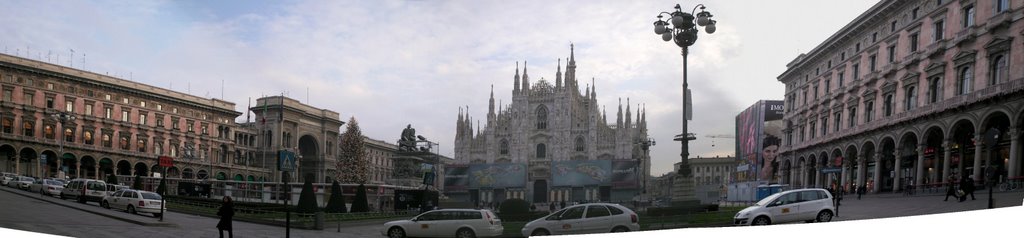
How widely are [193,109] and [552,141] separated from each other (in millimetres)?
4643

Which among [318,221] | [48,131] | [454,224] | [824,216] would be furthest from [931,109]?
[48,131]

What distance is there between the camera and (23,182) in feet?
29.4

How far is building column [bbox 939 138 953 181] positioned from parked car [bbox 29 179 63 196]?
9.73 m

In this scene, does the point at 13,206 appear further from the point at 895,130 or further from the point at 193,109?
the point at 895,130

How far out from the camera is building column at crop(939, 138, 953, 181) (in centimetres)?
660

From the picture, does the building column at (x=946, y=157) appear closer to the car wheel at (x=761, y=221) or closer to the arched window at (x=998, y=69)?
the arched window at (x=998, y=69)

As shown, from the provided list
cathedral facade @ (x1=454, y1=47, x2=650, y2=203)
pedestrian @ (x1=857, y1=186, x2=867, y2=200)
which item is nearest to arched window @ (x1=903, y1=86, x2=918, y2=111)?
pedestrian @ (x1=857, y1=186, x2=867, y2=200)

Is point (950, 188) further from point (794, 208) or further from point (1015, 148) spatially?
point (794, 208)

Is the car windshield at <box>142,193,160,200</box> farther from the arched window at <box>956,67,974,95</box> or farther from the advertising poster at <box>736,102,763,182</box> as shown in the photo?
the arched window at <box>956,67,974,95</box>

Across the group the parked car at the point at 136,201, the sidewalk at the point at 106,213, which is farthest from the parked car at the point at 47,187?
the parked car at the point at 136,201

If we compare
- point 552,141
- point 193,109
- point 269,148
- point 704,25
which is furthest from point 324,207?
point 704,25

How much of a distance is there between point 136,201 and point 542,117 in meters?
6.36

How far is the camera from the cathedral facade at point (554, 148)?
30.3ft

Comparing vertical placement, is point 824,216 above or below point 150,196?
above
